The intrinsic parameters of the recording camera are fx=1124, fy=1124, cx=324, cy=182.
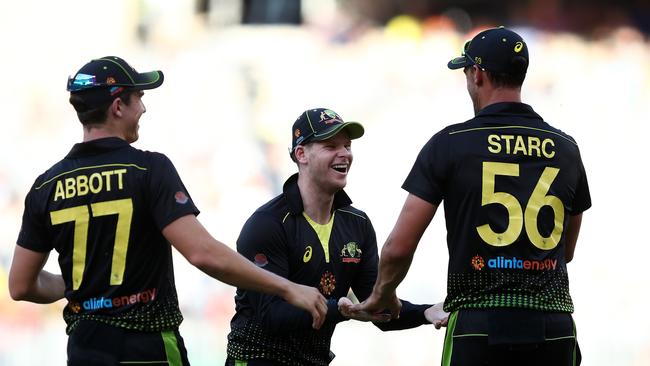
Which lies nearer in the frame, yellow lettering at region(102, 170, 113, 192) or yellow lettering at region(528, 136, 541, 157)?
yellow lettering at region(102, 170, 113, 192)

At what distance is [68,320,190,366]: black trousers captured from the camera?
4.54 m

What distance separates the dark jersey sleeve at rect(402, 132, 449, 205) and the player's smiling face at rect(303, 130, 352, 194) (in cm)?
113

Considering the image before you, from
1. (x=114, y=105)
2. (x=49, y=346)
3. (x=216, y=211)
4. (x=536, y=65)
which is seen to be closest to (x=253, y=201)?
(x=216, y=211)

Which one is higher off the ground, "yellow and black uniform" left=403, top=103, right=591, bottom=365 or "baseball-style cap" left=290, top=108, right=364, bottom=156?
"baseball-style cap" left=290, top=108, right=364, bottom=156

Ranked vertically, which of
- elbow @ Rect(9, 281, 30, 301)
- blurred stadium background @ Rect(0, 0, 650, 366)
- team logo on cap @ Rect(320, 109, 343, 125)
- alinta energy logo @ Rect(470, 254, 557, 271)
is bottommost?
elbow @ Rect(9, 281, 30, 301)

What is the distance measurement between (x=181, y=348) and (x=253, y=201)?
18.6 ft

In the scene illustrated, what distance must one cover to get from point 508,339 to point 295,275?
1.33 m

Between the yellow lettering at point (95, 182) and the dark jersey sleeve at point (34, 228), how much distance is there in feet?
0.86

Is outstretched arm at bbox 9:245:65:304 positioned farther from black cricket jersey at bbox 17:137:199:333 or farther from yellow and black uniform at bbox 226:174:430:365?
yellow and black uniform at bbox 226:174:430:365

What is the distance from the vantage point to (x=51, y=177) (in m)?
4.63

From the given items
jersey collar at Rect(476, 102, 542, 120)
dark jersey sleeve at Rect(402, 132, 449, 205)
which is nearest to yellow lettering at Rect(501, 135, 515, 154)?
jersey collar at Rect(476, 102, 542, 120)

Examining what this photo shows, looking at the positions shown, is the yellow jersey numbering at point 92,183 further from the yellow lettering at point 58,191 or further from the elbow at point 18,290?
the elbow at point 18,290

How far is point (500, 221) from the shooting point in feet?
15.2

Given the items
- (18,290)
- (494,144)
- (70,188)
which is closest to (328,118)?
(494,144)
